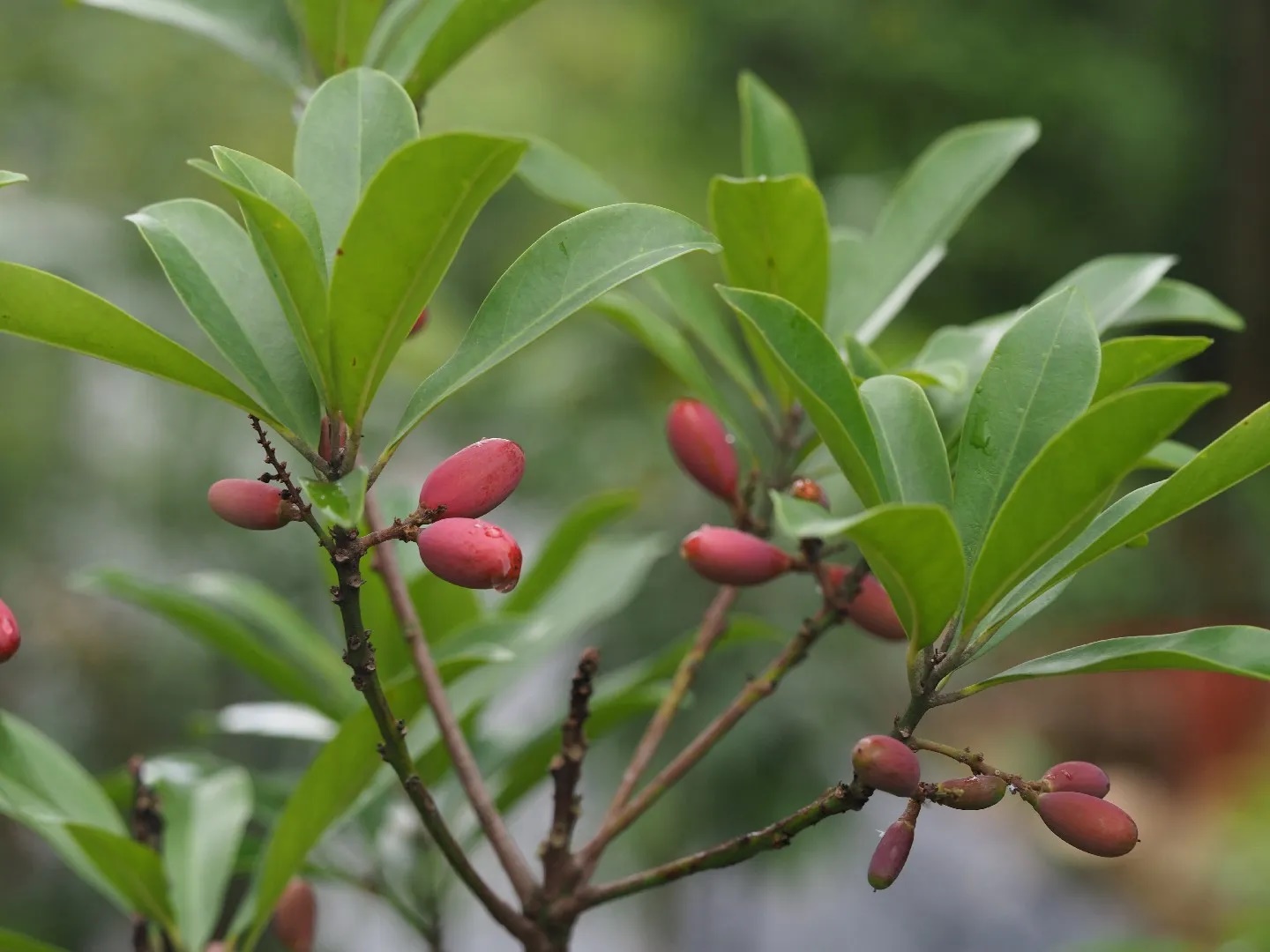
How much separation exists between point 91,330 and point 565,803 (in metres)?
0.30

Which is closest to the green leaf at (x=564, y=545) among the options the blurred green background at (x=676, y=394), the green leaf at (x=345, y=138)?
the blurred green background at (x=676, y=394)

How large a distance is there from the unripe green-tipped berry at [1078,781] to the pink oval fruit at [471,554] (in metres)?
0.22

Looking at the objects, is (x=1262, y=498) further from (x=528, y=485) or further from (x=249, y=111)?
(x=249, y=111)

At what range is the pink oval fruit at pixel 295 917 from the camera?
2.23ft

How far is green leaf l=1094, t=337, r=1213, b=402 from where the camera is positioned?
45 cm

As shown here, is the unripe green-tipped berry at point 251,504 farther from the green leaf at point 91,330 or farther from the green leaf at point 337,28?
the green leaf at point 337,28

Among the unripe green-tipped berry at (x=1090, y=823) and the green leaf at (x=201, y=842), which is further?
the green leaf at (x=201, y=842)

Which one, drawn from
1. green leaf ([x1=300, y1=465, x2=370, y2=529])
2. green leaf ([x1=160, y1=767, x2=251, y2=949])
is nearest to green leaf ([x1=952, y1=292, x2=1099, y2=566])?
green leaf ([x1=300, y1=465, x2=370, y2=529])

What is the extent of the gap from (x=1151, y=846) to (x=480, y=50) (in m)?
3.63

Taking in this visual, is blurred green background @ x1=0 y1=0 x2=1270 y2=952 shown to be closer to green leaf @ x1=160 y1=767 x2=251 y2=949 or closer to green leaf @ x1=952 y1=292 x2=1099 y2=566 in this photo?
green leaf @ x1=160 y1=767 x2=251 y2=949

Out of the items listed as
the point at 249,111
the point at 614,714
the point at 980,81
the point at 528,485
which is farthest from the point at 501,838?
the point at 980,81

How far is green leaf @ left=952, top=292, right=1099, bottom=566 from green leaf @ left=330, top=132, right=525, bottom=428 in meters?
0.20

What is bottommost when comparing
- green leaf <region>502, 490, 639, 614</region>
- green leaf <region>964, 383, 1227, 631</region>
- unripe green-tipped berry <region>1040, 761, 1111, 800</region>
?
unripe green-tipped berry <region>1040, 761, 1111, 800</region>

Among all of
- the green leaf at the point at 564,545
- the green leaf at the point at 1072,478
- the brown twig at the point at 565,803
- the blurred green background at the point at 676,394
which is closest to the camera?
the green leaf at the point at 1072,478
